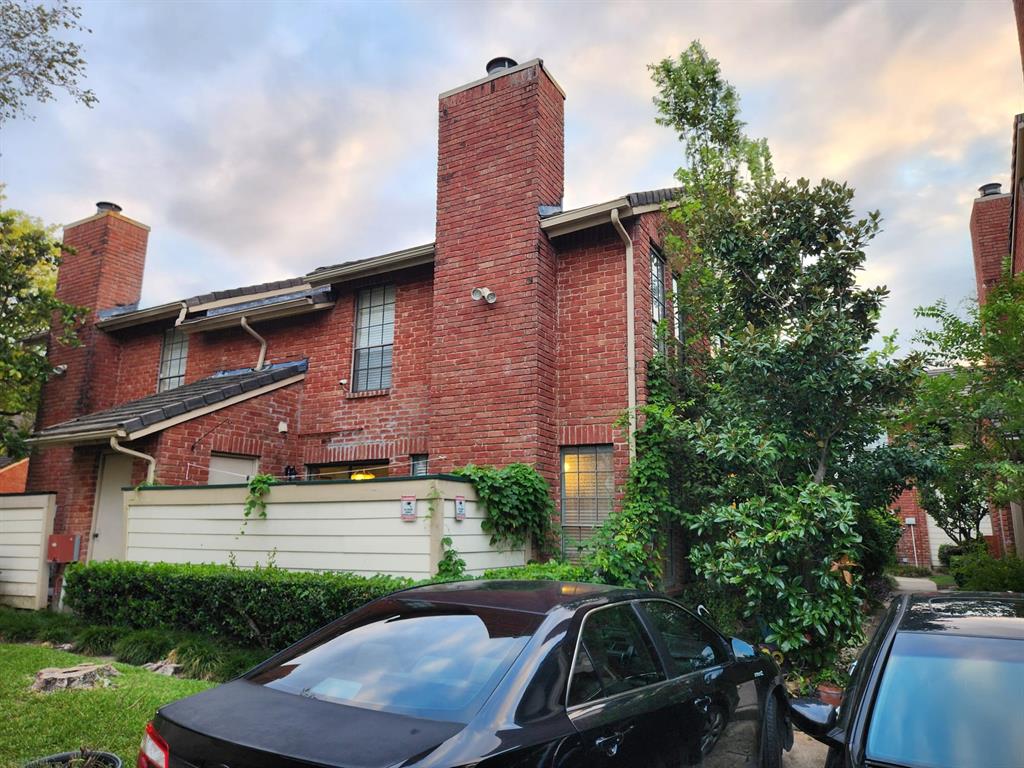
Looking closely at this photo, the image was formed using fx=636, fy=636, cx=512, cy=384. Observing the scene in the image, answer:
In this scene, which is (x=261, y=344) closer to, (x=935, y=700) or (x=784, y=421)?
(x=784, y=421)

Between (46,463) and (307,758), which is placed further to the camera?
(46,463)

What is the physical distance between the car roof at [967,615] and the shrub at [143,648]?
22.6 ft

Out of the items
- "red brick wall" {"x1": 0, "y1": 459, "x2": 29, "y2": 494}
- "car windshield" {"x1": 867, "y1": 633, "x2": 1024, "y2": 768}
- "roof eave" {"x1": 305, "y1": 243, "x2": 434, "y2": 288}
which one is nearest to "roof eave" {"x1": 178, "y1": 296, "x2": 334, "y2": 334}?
"roof eave" {"x1": 305, "y1": 243, "x2": 434, "y2": 288}

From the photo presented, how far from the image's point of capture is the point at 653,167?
38.0ft

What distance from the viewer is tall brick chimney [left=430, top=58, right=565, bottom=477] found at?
839 centimetres

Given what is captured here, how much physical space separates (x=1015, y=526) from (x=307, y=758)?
16296 mm

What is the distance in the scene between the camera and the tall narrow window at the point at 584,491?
8250 millimetres

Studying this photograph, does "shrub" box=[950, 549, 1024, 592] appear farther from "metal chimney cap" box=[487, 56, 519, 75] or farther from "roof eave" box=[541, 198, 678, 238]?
"metal chimney cap" box=[487, 56, 519, 75]

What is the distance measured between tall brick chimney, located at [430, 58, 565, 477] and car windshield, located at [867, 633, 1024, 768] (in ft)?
18.2

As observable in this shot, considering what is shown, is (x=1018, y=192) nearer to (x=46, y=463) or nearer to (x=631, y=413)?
(x=631, y=413)

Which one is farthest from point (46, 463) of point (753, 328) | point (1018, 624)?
point (1018, 624)

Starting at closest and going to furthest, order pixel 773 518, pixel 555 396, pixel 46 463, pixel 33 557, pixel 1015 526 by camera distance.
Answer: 1. pixel 773 518
2. pixel 555 396
3. pixel 33 557
4. pixel 46 463
5. pixel 1015 526

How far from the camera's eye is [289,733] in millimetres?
2068

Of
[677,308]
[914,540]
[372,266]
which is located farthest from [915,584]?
[372,266]
